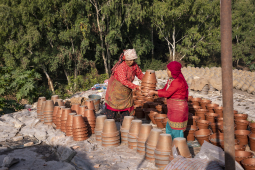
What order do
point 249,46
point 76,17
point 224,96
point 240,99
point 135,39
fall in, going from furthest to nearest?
point 249,46 → point 135,39 → point 76,17 → point 240,99 → point 224,96

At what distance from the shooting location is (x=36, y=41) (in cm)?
1396

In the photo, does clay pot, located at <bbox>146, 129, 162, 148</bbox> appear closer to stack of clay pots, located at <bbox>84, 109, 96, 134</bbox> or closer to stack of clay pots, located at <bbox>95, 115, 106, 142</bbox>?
stack of clay pots, located at <bbox>95, 115, 106, 142</bbox>

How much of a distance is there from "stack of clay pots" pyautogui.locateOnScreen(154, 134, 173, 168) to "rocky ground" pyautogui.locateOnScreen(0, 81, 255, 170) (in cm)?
14

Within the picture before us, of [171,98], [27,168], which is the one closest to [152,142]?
[171,98]

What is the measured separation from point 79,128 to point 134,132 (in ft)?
3.29

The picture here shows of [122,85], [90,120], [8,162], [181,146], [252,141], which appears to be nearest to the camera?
[181,146]

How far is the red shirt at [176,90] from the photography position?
9.38ft

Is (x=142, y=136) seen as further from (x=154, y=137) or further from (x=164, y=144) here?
(x=164, y=144)

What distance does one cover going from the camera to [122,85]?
11.9ft

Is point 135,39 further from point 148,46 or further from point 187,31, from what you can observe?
point 187,31

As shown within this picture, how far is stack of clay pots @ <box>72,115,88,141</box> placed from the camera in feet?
12.2

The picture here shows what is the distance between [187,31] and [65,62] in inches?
397

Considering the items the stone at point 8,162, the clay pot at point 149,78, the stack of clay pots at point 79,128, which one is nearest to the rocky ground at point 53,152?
the stone at point 8,162

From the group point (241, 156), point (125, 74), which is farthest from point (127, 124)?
point (241, 156)
